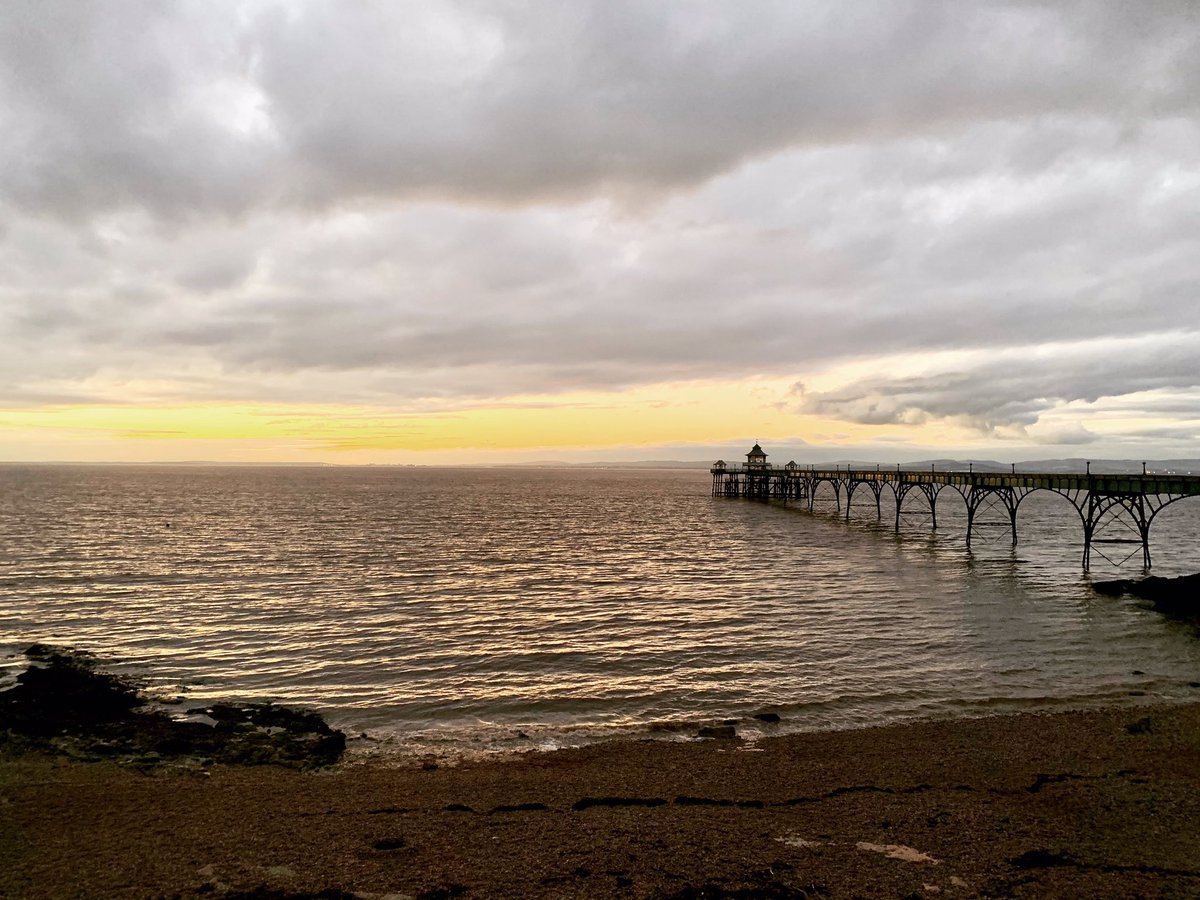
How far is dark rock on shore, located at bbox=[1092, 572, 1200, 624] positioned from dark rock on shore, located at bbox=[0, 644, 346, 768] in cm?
2879

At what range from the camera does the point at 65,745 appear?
46.2ft

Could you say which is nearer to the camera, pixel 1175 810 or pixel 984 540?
pixel 1175 810

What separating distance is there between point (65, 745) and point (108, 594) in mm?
19358

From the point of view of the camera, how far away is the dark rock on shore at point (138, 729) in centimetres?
1377

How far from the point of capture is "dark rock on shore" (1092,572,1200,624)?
2639 cm

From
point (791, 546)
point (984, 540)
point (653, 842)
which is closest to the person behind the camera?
point (653, 842)

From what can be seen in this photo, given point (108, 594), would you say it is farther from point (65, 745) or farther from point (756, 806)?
point (756, 806)

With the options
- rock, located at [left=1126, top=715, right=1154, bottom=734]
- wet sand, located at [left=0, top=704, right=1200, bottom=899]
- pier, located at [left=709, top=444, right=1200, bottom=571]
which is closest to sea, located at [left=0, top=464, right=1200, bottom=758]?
rock, located at [left=1126, top=715, right=1154, bottom=734]

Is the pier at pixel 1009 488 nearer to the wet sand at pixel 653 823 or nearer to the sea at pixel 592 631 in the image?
the sea at pixel 592 631

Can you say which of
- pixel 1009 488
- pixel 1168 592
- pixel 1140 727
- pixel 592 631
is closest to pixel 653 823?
pixel 1140 727

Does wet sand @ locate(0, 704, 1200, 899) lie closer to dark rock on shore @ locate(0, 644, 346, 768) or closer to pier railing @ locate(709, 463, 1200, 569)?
dark rock on shore @ locate(0, 644, 346, 768)

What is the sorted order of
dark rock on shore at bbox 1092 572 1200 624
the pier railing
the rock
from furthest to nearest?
the pier railing < dark rock on shore at bbox 1092 572 1200 624 < the rock

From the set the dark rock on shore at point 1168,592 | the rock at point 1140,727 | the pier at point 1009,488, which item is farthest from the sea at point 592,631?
the pier at point 1009,488

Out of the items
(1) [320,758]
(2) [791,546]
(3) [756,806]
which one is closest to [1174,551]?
(2) [791,546]
